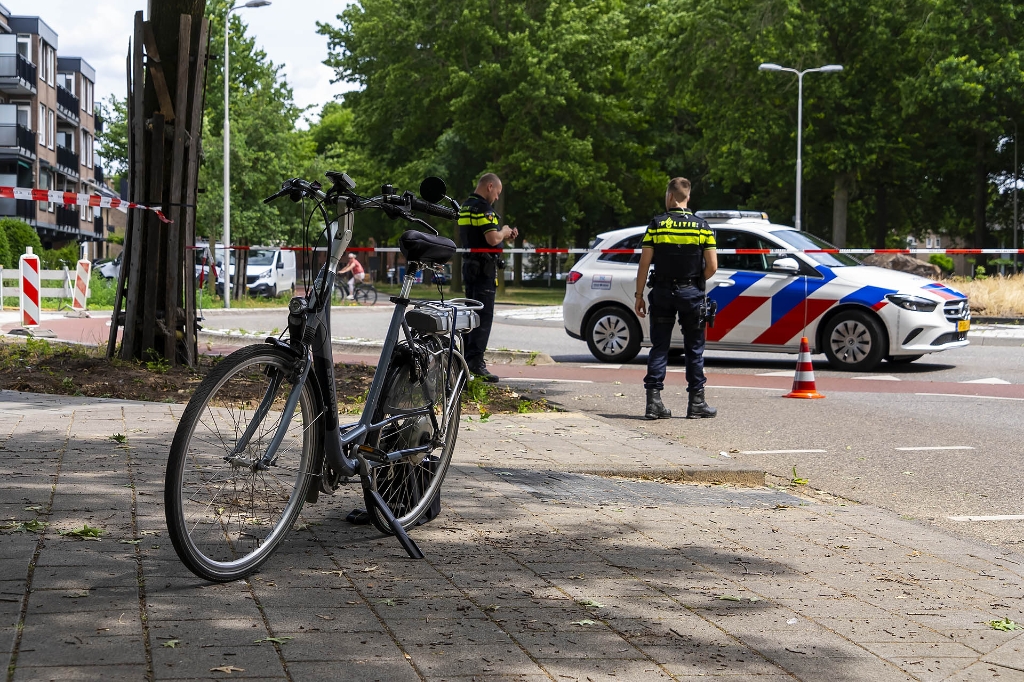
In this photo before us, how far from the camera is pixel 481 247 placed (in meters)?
12.4

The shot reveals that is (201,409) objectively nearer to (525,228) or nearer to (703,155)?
(703,155)

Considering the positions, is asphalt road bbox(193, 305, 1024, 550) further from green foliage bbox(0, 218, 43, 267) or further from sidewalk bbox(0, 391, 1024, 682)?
green foliage bbox(0, 218, 43, 267)

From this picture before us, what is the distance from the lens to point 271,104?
38656 millimetres

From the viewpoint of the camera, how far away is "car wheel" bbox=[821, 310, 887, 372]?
47.5 feet

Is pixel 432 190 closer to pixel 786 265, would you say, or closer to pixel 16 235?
pixel 786 265

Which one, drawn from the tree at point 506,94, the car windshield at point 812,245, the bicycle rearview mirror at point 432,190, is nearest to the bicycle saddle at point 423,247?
the bicycle rearview mirror at point 432,190

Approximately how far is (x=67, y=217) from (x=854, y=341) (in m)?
66.6

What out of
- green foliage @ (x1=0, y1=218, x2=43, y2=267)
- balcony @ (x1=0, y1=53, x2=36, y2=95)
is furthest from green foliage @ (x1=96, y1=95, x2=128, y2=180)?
balcony @ (x1=0, y1=53, x2=36, y2=95)

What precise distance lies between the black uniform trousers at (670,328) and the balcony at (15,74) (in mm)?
59985

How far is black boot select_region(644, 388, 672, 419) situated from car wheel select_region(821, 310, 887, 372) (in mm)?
5081

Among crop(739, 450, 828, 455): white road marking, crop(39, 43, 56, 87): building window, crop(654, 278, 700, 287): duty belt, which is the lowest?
crop(739, 450, 828, 455): white road marking

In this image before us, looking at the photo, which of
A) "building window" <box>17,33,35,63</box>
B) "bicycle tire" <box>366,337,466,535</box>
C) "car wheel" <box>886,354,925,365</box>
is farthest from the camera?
Answer: "building window" <box>17,33,35,63</box>

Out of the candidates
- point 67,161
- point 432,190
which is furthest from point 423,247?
point 67,161

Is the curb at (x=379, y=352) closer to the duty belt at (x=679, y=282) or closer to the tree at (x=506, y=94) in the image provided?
the duty belt at (x=679, y=282)
